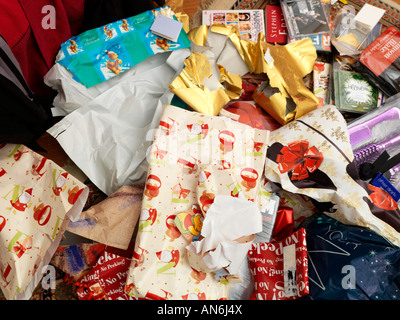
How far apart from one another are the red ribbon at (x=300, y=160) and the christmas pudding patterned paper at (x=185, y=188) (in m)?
0.08

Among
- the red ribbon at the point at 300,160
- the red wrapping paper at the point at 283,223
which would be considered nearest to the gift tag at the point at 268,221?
the red wrapping paper at the point at 283,223

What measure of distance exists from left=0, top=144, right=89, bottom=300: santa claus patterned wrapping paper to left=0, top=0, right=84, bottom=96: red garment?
35cm

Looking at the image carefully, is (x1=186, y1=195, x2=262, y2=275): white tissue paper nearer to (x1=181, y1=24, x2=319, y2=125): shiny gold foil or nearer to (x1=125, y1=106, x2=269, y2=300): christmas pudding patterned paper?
(x1=125, y1=106, x2=269, y2=300): christmas pudding patterned paper

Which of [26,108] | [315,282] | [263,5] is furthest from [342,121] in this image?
[26,108]

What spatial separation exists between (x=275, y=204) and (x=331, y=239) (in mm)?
221

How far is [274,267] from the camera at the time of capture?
1102mm

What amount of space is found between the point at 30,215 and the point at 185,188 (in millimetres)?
473

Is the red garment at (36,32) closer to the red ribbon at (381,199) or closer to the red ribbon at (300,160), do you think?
the red ribbon at (300,160)

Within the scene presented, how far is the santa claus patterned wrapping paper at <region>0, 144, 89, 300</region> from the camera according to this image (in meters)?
1.03

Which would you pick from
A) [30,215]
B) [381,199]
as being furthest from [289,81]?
[30,215]

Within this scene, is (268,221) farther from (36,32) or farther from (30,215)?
(36,32)

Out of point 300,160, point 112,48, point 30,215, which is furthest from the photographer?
point 112,48

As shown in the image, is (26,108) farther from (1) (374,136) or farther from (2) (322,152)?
(1) (374,136)

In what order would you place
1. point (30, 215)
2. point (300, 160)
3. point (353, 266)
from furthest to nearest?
point (300, 160), point (30, 215), point (353, 266)
